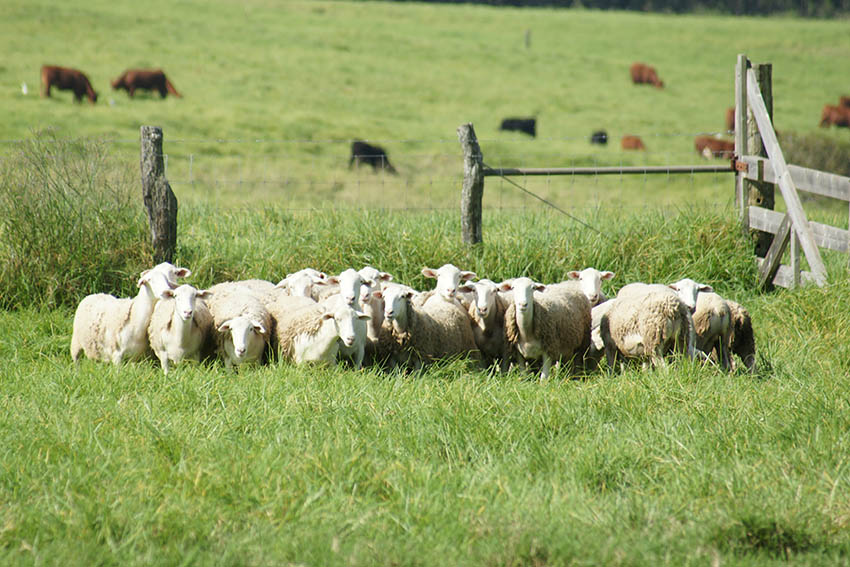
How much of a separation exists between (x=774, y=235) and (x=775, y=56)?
33.2 m

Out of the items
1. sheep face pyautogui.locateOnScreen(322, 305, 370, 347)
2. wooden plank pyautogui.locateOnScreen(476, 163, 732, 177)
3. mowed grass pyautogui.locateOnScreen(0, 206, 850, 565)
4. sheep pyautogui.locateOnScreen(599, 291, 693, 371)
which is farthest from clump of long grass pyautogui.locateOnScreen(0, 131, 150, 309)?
sheep pyautogui.locateOnScreen(599, 291, 693, 371)

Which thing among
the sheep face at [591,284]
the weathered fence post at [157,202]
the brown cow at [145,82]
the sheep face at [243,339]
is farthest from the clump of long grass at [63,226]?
the brown cow at [145,82]

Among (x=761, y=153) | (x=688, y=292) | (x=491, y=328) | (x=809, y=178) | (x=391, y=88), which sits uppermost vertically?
(x=391, y=88)

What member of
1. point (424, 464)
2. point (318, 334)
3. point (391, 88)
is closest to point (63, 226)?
point (318, 334)

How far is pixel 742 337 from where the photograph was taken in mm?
6590

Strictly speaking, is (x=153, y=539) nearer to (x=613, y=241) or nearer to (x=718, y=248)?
(x=613, y=241)

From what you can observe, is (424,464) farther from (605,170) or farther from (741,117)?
(741,117)

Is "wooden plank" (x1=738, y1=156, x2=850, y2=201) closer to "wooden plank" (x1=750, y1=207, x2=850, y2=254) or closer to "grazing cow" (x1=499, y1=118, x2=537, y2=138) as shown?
"wooden plank" (x1=750, y1=207, x2=850, y2=254)

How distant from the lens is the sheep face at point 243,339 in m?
6.05

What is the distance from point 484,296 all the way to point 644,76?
95.0 ft

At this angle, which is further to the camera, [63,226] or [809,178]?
[809,178]

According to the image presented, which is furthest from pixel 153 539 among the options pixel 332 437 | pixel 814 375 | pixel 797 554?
pixel 814 375

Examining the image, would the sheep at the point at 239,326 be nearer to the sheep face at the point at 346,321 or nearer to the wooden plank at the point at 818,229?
the sheep face at the point at 346,321

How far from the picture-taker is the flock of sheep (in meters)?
6.33
